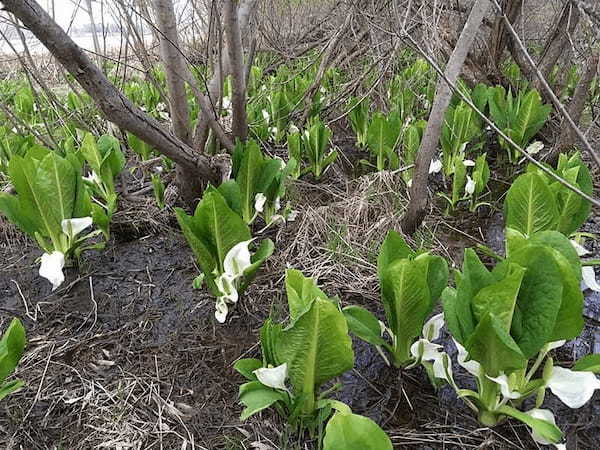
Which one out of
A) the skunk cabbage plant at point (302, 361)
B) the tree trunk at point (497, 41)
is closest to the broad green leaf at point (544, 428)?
the skunk cabbage plant at point (302, 361)

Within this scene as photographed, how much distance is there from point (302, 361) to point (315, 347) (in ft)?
0.16

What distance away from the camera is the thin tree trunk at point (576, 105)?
2.24 m

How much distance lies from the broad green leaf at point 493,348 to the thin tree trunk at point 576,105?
1513 millimetres

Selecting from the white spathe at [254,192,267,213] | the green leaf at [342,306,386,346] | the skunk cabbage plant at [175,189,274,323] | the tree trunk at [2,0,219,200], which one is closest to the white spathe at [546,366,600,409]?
the green leaf at [342,306,386,346]

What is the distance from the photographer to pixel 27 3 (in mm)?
1237

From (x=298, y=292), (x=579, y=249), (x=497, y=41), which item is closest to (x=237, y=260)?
(x=298, y=292)

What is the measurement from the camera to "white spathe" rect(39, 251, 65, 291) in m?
1.55

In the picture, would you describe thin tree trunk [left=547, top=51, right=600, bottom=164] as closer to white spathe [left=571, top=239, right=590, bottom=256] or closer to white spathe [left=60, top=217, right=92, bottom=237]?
white spathe [left=571, top=239, right=590, bottom=256]

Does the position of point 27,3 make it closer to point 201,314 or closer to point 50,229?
point 50,229

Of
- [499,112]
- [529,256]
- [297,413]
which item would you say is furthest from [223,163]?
[499,112]

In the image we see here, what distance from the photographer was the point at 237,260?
1.39 m

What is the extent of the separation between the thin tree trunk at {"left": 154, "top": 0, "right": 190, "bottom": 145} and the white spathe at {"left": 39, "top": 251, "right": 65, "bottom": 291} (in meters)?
0.73

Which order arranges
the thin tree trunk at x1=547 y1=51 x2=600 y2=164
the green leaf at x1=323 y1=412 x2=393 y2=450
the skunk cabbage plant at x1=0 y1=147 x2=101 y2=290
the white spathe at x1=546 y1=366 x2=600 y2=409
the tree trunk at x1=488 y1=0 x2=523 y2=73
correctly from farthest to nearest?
the tree trunk at x1=488 y1=0 x2=523 y2=73, the thin tree trunk at x1=547 y1=51 x2=600 y2=164, the skunk cabbage plant at x1=0 y1=147 x2=101 y2=290, the white spathe at x1=546 y1=366 x2=600 y2=409, the green leaf at x1=323 y1=412 x2=393 y2=450

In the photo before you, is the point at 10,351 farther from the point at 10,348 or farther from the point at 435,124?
the point at 435,124
